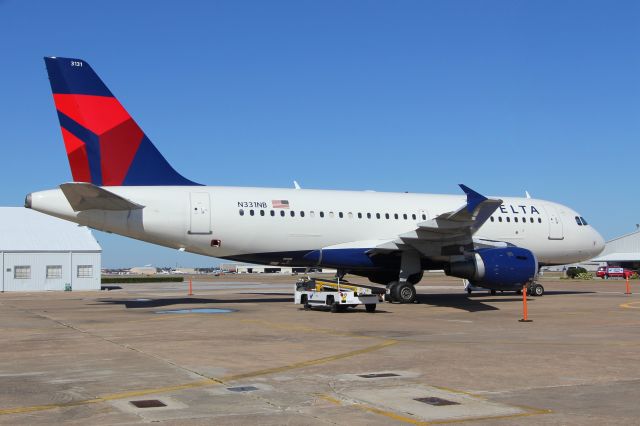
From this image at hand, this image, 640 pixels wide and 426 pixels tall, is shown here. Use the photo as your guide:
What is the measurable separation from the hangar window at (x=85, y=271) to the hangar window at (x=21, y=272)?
11.0 ft

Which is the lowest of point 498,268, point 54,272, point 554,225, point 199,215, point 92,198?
point 498,268

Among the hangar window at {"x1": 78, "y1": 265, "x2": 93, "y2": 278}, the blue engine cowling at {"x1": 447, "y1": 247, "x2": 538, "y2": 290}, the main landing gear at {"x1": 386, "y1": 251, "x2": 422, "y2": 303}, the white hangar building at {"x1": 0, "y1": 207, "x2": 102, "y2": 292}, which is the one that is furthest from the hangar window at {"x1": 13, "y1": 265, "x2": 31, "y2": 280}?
the blue engine cowling at {"x1": 447, "y1": 247, "x2": 538, "y2": 290}

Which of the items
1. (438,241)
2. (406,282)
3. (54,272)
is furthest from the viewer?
(54,272)

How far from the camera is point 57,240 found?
157ft

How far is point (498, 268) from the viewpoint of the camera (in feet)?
81.5

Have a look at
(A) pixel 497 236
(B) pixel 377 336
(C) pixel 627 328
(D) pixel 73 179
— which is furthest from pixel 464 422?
(A) pixel 497 236

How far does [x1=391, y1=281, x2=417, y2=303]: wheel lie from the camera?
25.9 m

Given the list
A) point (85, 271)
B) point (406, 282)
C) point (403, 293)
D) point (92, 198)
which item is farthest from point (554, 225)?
point (85, 271)

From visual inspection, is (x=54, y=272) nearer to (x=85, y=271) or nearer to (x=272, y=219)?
(x=85, y=271)

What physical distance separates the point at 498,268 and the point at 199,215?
1121 centimetres

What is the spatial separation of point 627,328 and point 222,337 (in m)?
10.1

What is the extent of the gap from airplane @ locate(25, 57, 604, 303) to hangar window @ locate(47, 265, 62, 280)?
2565 centimetres

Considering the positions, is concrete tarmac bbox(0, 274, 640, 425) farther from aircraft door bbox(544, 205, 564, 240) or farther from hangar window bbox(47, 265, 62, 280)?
hangar window bbox(47, 265, 62, 280)

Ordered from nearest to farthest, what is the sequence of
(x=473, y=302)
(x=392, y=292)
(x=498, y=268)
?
(x=498, y=268), (x=392, y=292), (x=473, y=302)
